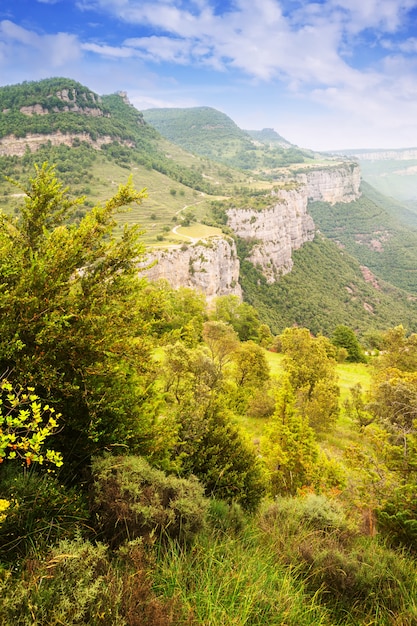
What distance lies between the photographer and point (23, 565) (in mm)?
3596

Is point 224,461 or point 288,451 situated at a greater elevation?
point 224,461

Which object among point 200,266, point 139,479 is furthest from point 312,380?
point 200,266

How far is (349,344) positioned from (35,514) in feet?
169

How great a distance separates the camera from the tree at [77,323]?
5.84 metres

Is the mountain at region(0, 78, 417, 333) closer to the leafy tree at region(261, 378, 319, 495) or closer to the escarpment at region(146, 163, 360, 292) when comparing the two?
the escarpment at region(146, 163, 360, 292)

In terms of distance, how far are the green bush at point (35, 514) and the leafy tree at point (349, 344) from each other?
49.8 m

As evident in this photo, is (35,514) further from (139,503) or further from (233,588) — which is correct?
(233,588)

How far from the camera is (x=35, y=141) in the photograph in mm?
120750

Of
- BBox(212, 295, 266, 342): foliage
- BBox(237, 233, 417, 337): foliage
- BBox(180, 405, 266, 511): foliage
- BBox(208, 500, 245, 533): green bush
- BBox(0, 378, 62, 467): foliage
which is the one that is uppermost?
BBox(0, 378, 62, 467): foliage

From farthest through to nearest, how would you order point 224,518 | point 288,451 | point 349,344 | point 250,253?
point 250,253
point 349,344
point 288,451
point 224,518

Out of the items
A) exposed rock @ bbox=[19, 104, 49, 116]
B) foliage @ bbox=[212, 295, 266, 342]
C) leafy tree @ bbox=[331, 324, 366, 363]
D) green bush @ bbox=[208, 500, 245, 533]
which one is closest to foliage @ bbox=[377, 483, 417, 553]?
green bush @ bbox=[208, 500, 245, 533]

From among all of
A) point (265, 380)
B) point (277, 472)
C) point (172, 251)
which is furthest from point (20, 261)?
point (172, 251)

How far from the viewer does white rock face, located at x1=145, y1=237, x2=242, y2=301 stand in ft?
215

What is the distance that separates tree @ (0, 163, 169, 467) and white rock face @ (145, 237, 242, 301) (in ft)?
179
